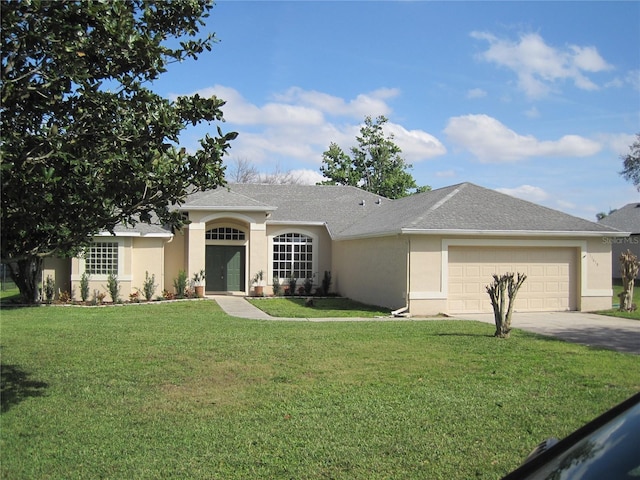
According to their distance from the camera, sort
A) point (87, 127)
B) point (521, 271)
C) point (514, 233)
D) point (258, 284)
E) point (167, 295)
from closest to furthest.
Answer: point (87, 127), point (514, 233), point (521, 271), point (167, 295), point (258, 284)

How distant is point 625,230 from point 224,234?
1042 inches

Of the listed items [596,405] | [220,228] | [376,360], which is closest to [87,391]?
[376,360]

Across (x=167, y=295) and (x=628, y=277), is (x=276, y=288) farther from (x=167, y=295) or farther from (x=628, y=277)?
(x=628, y=277)

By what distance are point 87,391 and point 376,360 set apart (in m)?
4.71

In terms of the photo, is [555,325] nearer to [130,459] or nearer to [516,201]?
[516,201]

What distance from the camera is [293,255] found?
87.8 ft

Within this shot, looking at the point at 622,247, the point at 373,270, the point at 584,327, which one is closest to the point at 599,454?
the point at 584,327

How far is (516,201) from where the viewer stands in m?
21.5

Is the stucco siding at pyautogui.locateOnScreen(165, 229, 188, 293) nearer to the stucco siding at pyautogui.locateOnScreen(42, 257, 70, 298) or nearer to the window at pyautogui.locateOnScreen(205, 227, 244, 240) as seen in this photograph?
the window at pyautogui.locateOnScreen(205, 227, 244, 240)

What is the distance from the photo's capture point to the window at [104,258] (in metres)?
23.4

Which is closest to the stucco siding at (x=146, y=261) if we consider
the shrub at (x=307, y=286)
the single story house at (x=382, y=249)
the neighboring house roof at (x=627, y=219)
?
the single story house at (x=382, y=249)

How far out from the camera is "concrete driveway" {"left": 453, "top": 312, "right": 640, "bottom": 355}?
1266cm

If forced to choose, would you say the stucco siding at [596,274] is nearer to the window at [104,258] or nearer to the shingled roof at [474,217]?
the shingled roof at [474,217]

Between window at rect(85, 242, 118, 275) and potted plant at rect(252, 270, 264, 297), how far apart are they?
222 inches
